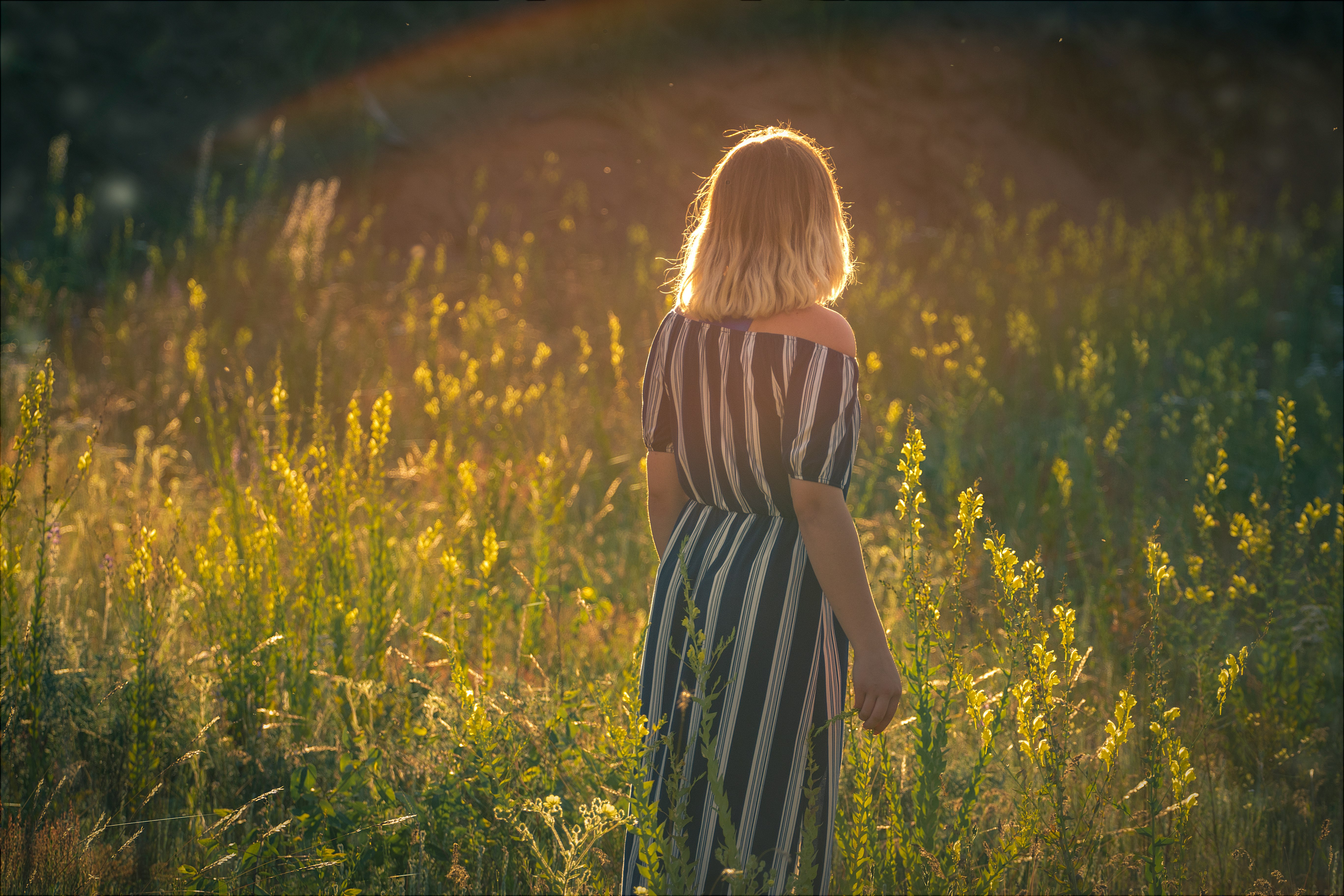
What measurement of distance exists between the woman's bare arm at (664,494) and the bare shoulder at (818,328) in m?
0.38

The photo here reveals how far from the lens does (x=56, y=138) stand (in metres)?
7.29

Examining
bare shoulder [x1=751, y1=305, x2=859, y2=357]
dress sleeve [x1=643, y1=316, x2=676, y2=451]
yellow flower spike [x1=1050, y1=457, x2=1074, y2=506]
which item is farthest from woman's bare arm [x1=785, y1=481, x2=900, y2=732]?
yellow flower spike [x1=1050, y1=457, x2=1074, y2=506]

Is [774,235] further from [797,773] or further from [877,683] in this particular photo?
[797,773]

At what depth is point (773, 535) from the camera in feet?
5.46

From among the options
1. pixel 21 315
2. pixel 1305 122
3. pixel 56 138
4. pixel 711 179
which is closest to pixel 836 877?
pixel 711 179

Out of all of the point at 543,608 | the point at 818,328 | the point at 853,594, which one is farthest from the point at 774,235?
the point at 543,608

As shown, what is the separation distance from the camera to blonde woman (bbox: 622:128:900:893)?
1.54 m

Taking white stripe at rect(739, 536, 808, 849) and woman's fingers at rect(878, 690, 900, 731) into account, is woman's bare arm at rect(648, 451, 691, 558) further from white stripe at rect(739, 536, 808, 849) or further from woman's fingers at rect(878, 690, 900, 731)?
woman's fingers at rect(878, 690, 900, 731)

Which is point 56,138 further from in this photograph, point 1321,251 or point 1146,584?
point 1321,251

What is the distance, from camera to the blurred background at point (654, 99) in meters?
7.61

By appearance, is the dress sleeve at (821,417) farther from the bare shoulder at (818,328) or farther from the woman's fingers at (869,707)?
the woman's fingers at (869,707)

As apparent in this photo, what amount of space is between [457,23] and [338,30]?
112 centimetres

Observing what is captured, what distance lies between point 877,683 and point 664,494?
0.60 meters

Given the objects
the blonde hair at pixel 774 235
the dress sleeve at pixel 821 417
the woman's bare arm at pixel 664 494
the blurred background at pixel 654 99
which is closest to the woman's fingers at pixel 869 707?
the dress sleeve at pixel 821 417
